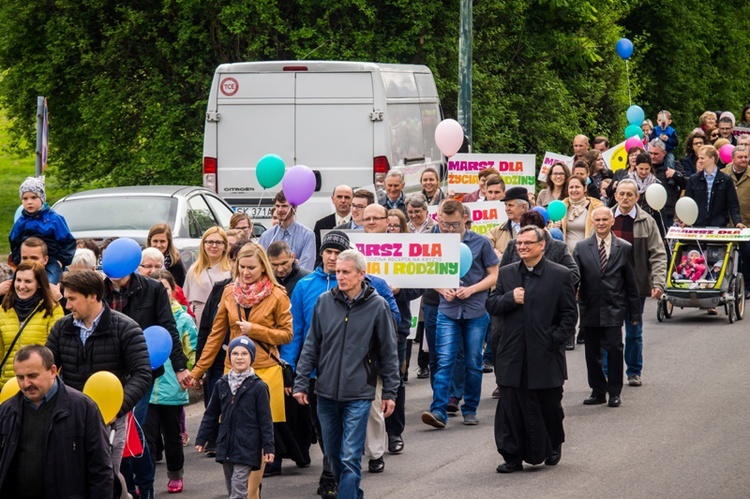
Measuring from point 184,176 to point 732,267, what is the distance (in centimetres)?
1043

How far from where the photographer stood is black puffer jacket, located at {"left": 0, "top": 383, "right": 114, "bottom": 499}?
6699 millimetres

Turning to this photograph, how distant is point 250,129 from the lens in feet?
60.1

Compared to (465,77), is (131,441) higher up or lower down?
lower down

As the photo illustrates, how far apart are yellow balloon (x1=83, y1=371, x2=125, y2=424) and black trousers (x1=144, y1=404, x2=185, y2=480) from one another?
7.82 feet

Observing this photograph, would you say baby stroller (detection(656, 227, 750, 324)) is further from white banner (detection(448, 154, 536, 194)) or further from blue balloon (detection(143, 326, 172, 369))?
blue balloon (detection(143, 326, 172, 369))

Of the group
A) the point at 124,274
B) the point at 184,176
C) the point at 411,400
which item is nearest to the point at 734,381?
the point at 411,400

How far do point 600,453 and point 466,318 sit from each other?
182 centimetres

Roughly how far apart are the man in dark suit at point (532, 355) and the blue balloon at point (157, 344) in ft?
8.41

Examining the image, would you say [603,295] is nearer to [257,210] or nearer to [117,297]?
[117,297]

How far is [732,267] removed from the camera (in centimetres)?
1739

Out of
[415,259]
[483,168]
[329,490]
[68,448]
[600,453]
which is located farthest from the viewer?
[483,168]

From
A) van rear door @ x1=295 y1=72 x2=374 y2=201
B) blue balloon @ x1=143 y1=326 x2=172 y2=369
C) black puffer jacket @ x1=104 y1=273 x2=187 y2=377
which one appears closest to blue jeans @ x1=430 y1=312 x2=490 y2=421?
black puffer jacket @ x1=104 y1=273 x2=187 y2=377

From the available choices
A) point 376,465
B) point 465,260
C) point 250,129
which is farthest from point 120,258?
point 250,129

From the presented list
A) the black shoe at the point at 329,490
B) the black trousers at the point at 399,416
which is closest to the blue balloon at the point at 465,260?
the black trousers at the point at 399,416
